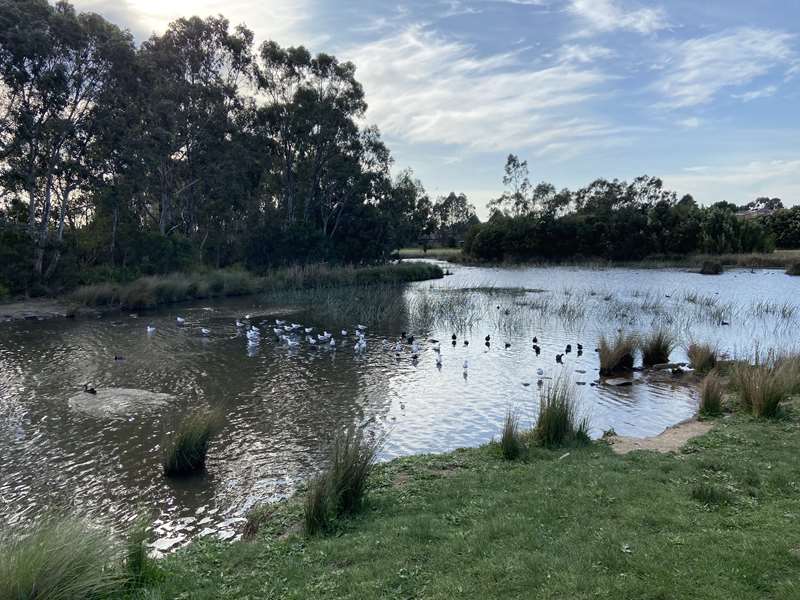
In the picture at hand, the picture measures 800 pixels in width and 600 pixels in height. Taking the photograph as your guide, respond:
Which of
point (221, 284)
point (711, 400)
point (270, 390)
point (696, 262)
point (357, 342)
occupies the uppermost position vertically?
point (696, 262)

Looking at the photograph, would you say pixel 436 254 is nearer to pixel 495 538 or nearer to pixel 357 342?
pixel 357 342

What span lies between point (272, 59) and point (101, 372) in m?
38.7

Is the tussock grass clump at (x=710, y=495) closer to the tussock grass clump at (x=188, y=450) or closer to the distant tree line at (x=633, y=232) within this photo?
the tussock grass clump at (x=188, y=450)

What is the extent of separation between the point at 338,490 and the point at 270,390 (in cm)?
826

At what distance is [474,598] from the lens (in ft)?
13.6

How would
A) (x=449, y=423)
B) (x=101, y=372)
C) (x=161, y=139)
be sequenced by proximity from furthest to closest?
(x=161, y=139) → (x=101, y=372) → (x=449, y=423)

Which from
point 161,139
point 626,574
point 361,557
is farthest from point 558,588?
point 161,139

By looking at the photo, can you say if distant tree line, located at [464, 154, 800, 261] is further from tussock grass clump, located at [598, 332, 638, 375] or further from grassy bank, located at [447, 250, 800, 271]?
tussock grass clump, located at [598, 332, 638, 375]

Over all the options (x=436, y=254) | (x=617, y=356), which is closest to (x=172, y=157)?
(x=617, y=356)

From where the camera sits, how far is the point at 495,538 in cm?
521

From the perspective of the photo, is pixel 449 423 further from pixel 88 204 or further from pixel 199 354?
pixel 88 204

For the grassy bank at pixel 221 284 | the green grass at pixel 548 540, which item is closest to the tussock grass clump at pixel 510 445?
the green grass at pixel 548 540

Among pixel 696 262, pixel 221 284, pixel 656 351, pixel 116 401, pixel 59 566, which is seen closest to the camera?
pixel 59 566

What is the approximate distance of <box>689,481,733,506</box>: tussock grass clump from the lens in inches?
230
